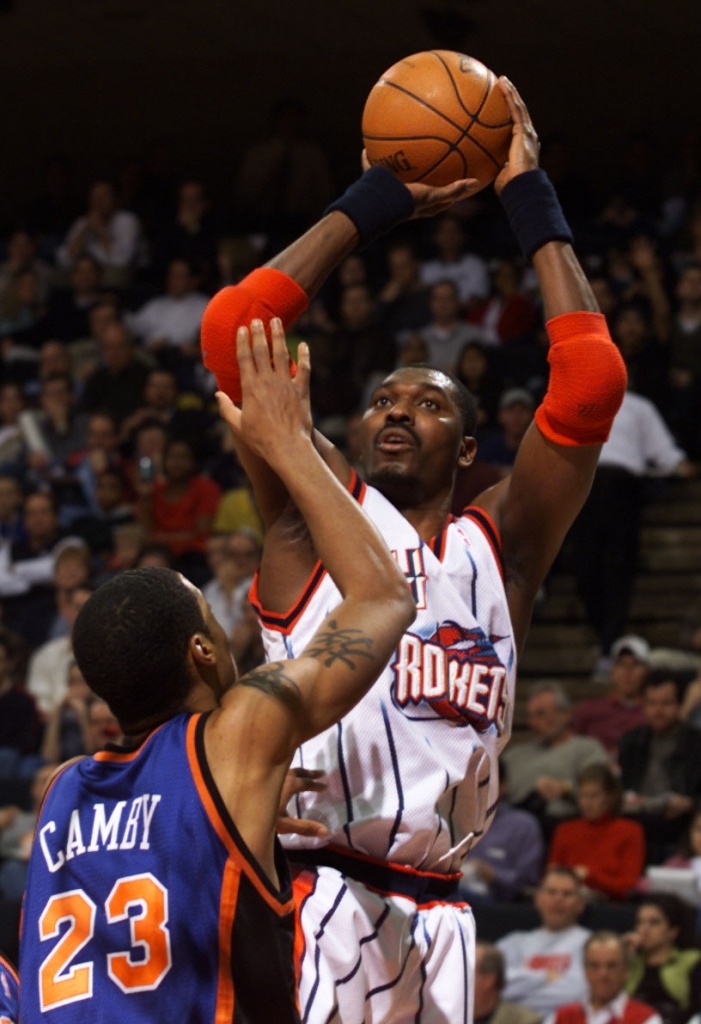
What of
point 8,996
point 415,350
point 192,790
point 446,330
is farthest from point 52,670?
point 192,790

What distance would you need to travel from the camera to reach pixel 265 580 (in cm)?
361

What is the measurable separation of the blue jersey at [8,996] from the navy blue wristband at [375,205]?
5.52 feet

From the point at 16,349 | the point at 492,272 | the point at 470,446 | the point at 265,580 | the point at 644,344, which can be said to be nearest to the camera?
the point at 265,580

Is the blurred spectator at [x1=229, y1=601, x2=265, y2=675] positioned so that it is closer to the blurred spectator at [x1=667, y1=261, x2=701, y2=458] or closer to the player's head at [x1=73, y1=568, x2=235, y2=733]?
the blurred spectator at [x1=667, y1=261, x2=701, y2=458]

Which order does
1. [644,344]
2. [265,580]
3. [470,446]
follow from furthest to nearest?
[644,344]
[470,446]
[265,580]

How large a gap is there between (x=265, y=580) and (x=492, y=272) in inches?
351

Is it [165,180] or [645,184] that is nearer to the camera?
[645,184]

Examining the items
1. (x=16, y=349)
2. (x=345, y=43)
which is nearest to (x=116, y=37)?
(x=345, y=43)

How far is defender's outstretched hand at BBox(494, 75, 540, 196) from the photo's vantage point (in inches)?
153

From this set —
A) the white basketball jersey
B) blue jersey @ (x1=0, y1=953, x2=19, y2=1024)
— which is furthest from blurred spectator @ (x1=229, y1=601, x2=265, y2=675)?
blue jersey @ (x1=0, y1=953, x2=19, y2=1024)

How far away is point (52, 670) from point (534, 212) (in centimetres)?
664

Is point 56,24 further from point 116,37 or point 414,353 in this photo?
point 414,353

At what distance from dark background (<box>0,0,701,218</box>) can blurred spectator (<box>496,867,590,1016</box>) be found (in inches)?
330

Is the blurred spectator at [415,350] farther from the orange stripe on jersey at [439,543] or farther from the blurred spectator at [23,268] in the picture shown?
the orange stripe on jersey at [439,543]
